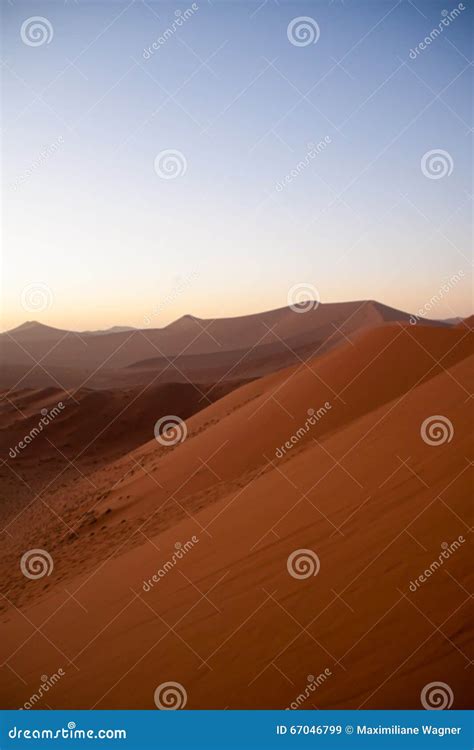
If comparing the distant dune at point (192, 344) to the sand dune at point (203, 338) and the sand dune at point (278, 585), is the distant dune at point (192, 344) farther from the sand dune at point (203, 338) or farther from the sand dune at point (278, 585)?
the sand dune at point (278, 585)

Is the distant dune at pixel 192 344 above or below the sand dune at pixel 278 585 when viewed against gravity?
above

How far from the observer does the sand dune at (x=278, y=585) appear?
3568mm

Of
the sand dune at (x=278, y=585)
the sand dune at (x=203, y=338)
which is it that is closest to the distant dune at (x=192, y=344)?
the sand dune at (x=203, y=338)

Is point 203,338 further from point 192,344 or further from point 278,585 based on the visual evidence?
point 278,585

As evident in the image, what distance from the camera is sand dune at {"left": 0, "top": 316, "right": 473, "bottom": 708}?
3.57 m

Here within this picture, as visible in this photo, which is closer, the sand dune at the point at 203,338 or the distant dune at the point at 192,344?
the distant dune at the point at 192,344

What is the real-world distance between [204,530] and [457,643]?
11.6 feet

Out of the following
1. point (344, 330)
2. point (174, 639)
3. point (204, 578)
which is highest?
point (344, 330)

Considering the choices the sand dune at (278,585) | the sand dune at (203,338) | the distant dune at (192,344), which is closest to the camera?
the sand dune at (278,585)

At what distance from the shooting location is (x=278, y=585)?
14.8 feet

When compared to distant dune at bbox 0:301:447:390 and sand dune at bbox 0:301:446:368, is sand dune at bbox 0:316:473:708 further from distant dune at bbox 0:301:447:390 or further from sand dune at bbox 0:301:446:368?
sand dune at bbox 0:301:446:368
